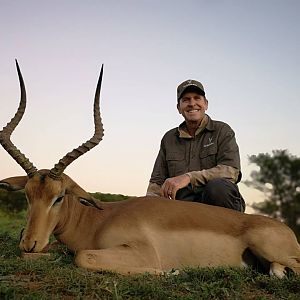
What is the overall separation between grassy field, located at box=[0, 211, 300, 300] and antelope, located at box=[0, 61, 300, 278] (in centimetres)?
45

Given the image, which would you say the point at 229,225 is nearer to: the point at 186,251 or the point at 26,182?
the point at 186,251

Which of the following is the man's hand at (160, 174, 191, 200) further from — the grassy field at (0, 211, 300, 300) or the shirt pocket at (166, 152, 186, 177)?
the grassy field at (0, 211, 300, 300)

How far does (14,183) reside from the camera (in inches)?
219

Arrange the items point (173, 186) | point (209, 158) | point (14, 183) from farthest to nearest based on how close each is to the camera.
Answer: point (209, 158)
point (173, 186)
point (14, 183)

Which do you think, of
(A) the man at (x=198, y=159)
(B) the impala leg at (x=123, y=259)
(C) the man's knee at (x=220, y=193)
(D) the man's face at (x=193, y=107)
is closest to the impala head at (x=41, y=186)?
(B) the impala leg at (x=123, y=259)

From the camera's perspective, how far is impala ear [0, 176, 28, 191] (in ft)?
18.3

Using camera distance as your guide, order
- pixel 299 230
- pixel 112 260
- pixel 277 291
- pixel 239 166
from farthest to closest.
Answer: pixel 299 230, pixel 239 166, pixel 112 260, pixel 277 291

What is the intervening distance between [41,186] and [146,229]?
3.89 ft

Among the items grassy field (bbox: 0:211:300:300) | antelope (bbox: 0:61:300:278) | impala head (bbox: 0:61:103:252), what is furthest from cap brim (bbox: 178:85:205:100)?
grassy field (bbox: 0:211:300:300)

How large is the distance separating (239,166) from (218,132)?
580 millimetres

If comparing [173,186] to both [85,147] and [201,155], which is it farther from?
[85,147]

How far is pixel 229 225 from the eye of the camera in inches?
212

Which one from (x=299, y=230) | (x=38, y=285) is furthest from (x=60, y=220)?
(x=299, y=230)

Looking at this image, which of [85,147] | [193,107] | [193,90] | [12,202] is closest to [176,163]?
[193,107]
